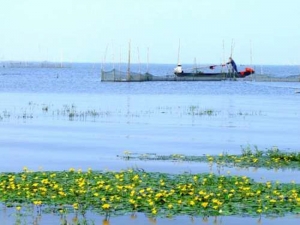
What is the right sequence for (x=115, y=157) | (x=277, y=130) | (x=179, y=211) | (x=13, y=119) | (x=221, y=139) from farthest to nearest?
(x=13, y=119), (x=277, y=130), (x=221, y=139), (x=115, y=157), (x=179, y=211)

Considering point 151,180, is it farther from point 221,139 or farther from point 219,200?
point 221,139

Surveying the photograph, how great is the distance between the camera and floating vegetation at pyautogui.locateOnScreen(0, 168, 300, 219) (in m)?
17.4

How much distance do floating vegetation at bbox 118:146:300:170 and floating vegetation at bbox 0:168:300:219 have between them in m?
4.91

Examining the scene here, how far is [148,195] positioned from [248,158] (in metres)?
9.21

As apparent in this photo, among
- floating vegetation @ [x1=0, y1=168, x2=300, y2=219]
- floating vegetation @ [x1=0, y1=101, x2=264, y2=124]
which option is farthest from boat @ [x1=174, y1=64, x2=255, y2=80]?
floating vegetation @ [x1=0, y1=168, x2=300, y2=219]

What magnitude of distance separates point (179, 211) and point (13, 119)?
28.7m

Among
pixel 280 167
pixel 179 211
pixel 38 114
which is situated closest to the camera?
pixel 179 211

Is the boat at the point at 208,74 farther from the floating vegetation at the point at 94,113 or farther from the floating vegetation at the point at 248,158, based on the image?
the floating vegetation at the point at 248,158

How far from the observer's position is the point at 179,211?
17203 millimetres

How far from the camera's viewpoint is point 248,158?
87.7 feet

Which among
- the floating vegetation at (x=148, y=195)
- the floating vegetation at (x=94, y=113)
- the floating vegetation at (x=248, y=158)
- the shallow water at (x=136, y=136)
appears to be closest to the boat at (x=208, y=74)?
the shallow water at (x=136, y=136)

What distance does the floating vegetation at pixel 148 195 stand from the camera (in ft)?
57.0

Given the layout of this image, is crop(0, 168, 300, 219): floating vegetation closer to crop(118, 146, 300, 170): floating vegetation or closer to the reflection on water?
the reflection on water

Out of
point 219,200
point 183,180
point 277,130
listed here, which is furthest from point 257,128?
point 219,200
